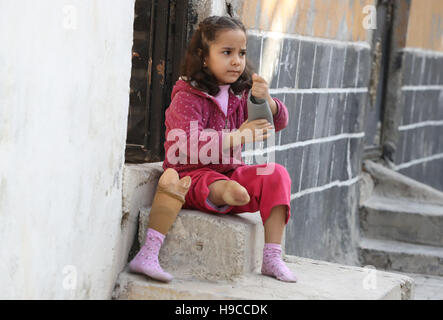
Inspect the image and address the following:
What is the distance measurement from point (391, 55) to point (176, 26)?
396cm

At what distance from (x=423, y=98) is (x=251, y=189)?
A: 514 centimetres

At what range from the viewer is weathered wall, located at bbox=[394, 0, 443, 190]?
8156mm

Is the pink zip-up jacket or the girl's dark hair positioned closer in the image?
the pink zip-up jacket

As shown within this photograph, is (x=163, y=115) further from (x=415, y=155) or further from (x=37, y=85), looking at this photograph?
(x=415, y=155)

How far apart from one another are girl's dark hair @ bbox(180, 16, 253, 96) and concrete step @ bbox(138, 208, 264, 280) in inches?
22.5

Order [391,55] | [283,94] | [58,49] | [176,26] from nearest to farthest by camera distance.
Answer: [58,49]
[176,26]
[283,94]
[391,55]

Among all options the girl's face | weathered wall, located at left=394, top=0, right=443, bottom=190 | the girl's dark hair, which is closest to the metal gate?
the girl's dark hair

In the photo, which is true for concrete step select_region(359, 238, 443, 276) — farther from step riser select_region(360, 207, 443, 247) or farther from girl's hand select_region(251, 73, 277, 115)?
girl's hand select_region(251, 73, 277, 115)

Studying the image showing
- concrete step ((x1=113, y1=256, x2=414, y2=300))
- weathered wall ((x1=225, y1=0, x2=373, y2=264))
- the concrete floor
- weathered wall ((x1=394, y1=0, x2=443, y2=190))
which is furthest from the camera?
weathered wall ((x1=394, y1=0, x2=443, y2=190))

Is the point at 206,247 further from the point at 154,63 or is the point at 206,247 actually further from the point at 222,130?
the point at 154,63

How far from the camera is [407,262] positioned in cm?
681

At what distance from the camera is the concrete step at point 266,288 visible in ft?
11.9

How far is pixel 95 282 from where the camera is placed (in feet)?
11.9

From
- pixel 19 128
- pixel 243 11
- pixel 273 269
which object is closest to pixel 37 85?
pixel 19 128
